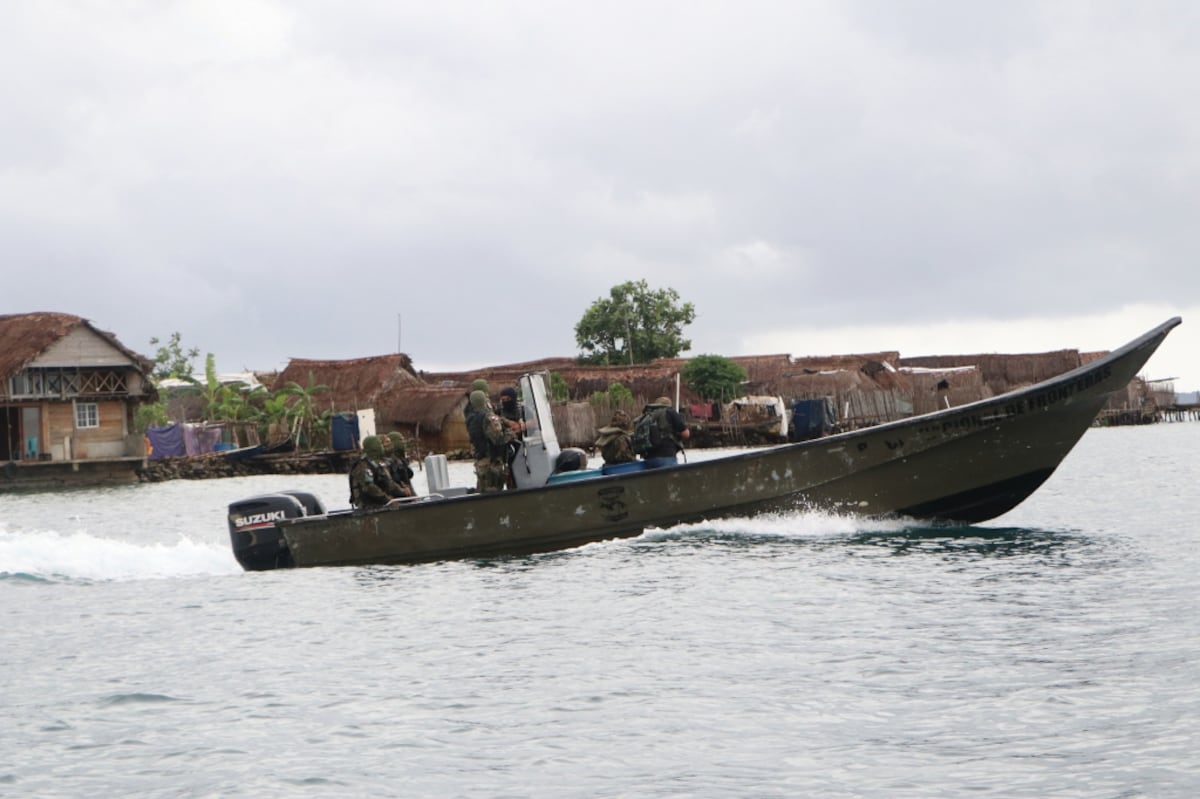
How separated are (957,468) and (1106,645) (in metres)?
6.00

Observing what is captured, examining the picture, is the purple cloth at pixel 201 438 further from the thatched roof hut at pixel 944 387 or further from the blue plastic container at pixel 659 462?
the blue plastic container at pixel 659 462

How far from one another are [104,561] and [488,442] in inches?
229

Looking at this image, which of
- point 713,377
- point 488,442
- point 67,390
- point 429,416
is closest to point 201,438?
point 67,390

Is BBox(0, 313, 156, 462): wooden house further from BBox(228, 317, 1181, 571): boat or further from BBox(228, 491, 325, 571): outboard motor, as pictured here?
BBox(228, 317, 1181, 571): boat

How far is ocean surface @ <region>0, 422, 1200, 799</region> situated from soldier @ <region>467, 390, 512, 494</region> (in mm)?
944

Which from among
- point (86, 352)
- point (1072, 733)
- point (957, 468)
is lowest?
point (1072, 733)

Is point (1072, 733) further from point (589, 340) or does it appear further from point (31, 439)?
point (589, 340)

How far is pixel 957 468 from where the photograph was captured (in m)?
16.2

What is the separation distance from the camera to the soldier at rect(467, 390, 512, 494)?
51.1 feet

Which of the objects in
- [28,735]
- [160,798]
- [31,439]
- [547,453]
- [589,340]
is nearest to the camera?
[160,798]

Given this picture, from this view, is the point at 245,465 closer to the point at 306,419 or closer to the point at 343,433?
the point at 343,433

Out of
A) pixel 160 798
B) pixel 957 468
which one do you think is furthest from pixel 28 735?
pixel 957 468

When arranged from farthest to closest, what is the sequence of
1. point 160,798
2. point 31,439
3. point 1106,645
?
point 31,439 → point 1106,645 → point 160,798

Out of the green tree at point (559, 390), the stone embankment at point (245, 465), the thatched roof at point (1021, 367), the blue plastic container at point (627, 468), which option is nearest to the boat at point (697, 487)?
the blue plastic container at point (627, 468)
